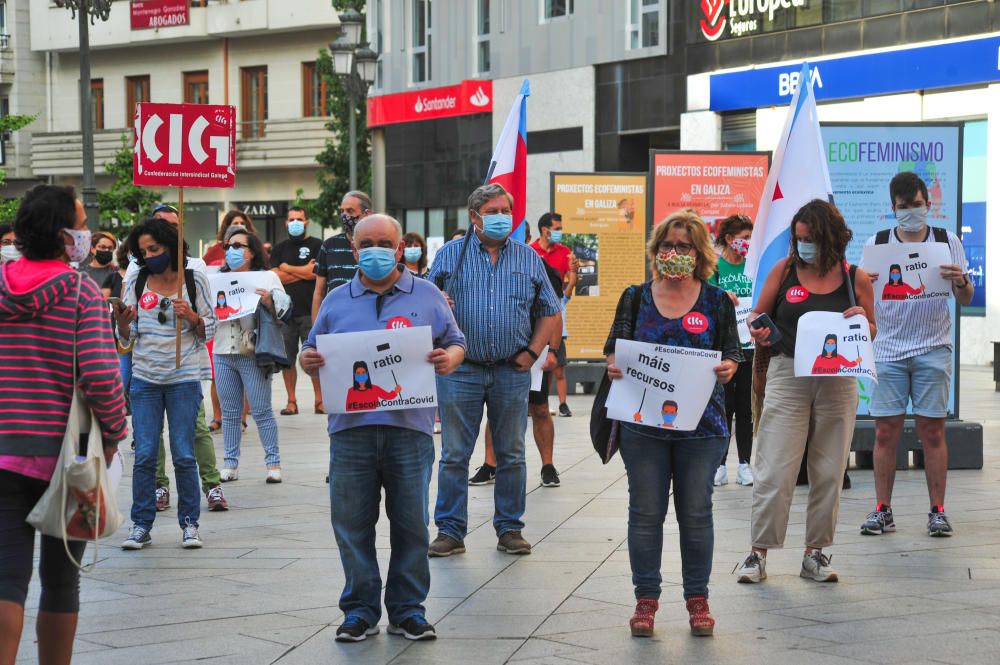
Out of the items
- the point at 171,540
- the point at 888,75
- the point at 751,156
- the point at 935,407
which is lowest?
the point at 171,540

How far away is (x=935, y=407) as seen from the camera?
28.9ft

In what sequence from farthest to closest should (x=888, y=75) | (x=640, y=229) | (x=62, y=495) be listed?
(x=888, y=75) → (x=640, y=229) → (x=62, y=495)

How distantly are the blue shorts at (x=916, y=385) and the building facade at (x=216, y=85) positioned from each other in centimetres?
3591

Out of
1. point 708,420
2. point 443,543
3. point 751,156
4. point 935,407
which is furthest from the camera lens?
point 751,156

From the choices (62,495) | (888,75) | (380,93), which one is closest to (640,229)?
(888,75)

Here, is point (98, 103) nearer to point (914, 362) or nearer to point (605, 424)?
point (914, 362)

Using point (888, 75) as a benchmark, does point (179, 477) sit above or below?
below

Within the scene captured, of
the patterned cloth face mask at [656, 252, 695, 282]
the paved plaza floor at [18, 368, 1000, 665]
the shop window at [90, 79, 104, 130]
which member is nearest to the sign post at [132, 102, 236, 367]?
the paved plaza floor at [18, 368, 1000, 665]

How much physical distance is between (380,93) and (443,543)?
107 ft

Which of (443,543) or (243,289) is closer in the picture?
(443,543)

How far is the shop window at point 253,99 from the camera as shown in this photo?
4706cm

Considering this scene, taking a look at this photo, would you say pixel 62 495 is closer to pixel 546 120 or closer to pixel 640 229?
pixel 640 229

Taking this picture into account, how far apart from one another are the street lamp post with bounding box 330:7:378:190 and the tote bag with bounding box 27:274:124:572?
66.4 ft

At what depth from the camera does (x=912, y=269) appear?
29.2 ft
